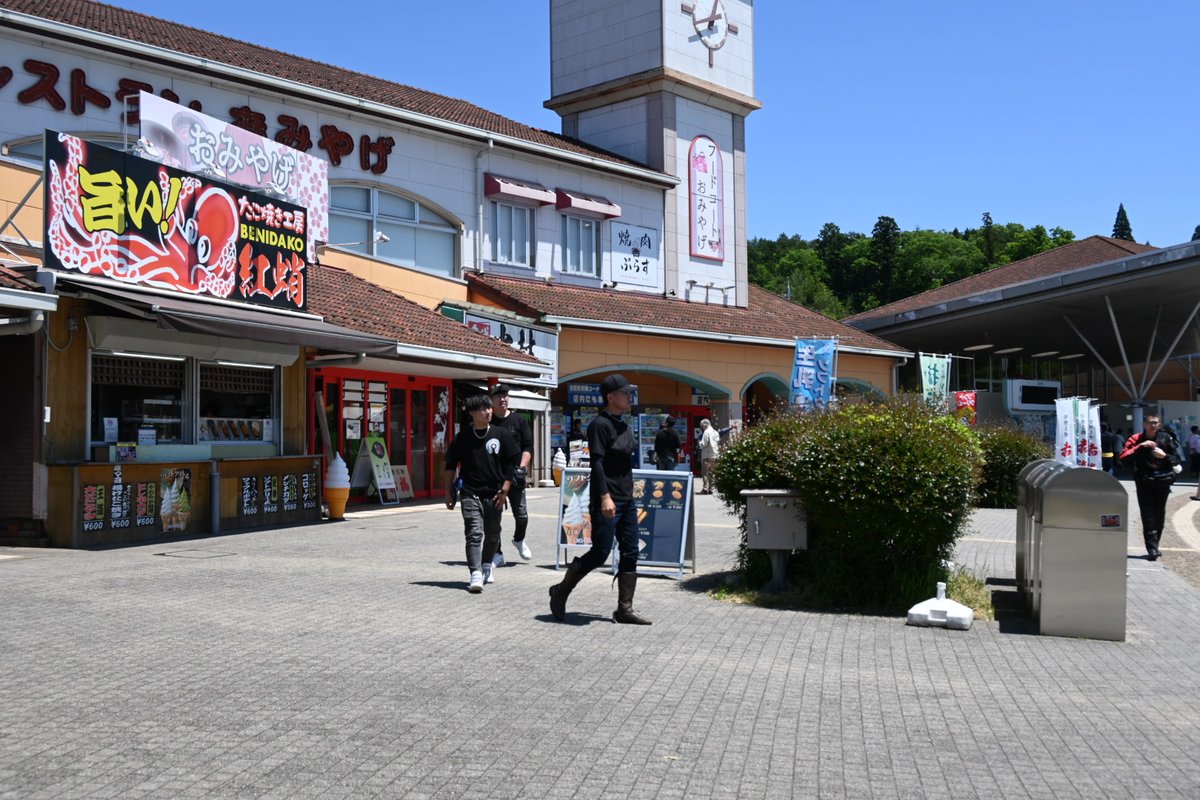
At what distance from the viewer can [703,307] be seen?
35250 mm

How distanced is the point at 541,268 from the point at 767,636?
23.1m

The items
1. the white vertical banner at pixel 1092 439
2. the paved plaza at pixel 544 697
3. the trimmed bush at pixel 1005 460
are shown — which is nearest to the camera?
the paved plaza at pixel 544 697

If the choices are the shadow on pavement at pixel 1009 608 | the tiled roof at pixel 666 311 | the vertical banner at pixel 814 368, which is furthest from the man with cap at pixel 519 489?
the tiled roof at pixel 666 311

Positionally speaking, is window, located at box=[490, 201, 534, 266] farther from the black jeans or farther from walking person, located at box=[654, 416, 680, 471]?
the black jeans

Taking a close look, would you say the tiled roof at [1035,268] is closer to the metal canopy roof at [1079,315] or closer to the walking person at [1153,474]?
the metal canopy roof at [1079,315]

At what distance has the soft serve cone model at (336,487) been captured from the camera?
17.3 metres

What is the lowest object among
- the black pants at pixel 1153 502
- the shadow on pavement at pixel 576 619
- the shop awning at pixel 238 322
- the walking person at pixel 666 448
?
the shadow on pavement at pixel 576 619

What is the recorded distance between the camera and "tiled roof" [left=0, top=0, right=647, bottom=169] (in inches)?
868

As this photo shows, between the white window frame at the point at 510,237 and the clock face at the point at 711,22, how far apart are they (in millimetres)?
9390

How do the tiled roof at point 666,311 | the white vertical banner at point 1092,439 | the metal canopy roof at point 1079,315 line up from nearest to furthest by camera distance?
the white vertical banner at point 1092,439 → the tiled roof at point 666,311 → the metal canopy roof at point 1079,315

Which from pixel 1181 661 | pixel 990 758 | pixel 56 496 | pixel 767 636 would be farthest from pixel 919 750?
pixel 56 496

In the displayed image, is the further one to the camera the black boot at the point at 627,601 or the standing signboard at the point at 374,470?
the standing signboard at the point at 374,470

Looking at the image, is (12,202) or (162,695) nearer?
(162,695)

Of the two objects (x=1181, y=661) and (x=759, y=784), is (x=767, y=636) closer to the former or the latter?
(x=1181, y=661)
